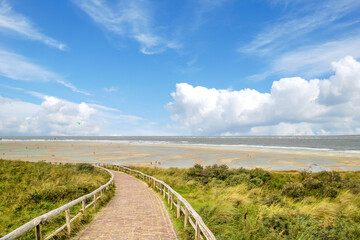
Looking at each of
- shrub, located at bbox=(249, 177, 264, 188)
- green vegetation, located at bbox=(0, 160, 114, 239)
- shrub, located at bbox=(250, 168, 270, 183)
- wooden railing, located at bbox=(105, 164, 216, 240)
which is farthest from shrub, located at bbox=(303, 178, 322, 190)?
green vegetation, located at bbox=(0, 160, 114, 239)

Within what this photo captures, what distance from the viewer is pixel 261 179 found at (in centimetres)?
1856

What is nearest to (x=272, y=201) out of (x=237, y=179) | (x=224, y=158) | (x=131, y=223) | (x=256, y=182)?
(x=131, y=223)

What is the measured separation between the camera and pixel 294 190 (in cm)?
1384

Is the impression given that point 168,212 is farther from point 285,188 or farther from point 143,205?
point 285,188

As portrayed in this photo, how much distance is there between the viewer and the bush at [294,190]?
13648 mm

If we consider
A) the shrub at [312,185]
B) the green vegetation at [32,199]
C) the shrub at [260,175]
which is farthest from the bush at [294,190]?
the green vegetation at [32,199]

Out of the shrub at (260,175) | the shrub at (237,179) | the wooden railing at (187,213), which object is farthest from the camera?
the shrub at (260,175)

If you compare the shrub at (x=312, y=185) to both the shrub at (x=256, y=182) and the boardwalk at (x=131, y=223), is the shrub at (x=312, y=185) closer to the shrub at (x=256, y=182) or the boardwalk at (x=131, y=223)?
the shrub at (x=256, y=182)

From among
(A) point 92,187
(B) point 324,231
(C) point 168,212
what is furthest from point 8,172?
(B) point 324,231

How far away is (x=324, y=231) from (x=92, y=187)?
42.5ft

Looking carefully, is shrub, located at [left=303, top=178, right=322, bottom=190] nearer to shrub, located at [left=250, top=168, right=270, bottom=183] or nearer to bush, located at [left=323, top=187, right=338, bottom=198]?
bush, located at [left=323, top=187, right=338, bottom=198]

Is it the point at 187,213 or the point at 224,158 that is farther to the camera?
the point at 224,158

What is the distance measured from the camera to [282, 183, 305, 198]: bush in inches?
537

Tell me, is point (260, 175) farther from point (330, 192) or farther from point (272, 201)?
point (272, 201)
